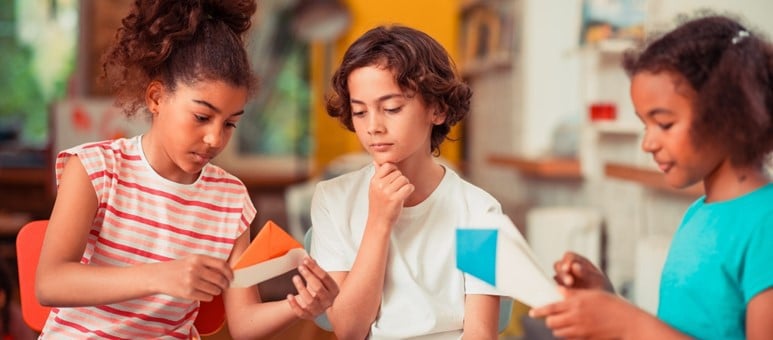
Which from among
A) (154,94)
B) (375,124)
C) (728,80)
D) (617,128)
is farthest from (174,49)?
(617,128)

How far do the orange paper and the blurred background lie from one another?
387 millimetres

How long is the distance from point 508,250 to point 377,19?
556 cm

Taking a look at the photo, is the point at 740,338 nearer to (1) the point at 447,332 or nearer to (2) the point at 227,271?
(1) the point at 447,332

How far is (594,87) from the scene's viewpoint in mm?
4082

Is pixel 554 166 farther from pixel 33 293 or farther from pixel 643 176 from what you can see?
pixel 33 293

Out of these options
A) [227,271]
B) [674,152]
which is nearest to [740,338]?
[674,152]

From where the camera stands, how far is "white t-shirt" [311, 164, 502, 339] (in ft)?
4.69

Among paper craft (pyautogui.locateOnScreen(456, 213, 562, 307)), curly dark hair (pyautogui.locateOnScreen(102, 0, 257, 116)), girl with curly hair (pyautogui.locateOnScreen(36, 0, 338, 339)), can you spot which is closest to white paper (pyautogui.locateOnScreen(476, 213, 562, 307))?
paper craft (pyautogui.locateOnScreen(456, 213, 562, 307))

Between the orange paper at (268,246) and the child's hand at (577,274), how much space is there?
0.37m

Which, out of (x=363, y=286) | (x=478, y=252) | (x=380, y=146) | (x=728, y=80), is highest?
(x=728, y=80)

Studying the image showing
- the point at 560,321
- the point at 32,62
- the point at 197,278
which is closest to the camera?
the point at 560,321

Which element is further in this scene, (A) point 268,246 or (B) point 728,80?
(A) point 268,246

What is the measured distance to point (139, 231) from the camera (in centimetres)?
139

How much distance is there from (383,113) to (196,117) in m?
0.28
